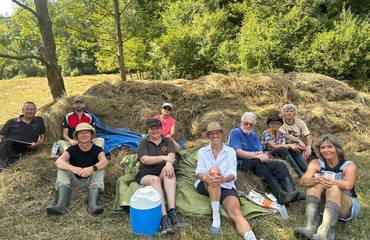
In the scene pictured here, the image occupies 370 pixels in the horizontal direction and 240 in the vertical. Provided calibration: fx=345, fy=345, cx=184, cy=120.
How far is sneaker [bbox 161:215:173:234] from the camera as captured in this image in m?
3.41

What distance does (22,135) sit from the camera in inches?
208

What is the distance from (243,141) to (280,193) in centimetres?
80

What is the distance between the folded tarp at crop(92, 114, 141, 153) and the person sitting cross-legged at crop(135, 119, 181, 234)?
1314 mm

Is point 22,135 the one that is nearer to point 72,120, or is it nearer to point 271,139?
point 72,120

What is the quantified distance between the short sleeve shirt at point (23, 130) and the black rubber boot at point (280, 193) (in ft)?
11.8

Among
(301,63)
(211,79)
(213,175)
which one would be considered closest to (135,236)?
(213,175)

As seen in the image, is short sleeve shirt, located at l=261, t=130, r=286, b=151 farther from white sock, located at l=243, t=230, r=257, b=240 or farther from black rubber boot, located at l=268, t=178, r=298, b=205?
white sock, located at l=243, t=230, r=257, b=240

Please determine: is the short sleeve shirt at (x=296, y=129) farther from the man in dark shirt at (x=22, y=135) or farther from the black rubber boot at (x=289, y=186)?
the man in dark shirt at (x=22, y=135)

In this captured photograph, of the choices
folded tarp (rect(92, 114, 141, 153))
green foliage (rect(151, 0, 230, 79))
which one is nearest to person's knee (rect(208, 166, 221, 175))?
folded tarp (rect(92, 114, 141, 153))

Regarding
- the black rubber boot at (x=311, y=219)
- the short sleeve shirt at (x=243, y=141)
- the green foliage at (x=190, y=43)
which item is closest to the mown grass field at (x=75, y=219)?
the black rubber boot at (x=311, y=219)

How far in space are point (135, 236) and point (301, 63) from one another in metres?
8.95

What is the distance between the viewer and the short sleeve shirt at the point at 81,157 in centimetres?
419

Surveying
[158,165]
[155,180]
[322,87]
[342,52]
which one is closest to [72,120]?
[158,165]

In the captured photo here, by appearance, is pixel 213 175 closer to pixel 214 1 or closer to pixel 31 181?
pixel 31 181
